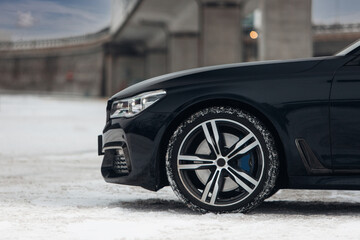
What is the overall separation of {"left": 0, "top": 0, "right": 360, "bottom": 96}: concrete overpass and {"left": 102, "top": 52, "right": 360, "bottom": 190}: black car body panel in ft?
69.1

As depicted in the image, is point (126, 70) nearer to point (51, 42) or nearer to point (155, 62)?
point (155, 62)

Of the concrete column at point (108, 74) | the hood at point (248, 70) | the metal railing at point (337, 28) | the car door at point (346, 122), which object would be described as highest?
the metal railing at point (337, 28)

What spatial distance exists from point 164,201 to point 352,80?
6.10 ft

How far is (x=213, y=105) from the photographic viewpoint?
481cm

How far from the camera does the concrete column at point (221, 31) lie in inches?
1433

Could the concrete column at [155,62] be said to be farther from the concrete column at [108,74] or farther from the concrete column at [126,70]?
the concrete column at [108,74]

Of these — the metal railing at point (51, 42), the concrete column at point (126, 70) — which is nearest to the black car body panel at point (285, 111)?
the concrete column at point (126, 70)

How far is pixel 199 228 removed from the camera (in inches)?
167

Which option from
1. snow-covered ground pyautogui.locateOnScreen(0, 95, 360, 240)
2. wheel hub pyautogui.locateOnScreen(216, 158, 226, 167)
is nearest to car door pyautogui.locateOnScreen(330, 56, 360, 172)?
snow-covered ground pyautogui.locateOnScreen(0, 95, 360, 240)

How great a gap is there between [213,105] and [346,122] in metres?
0.91

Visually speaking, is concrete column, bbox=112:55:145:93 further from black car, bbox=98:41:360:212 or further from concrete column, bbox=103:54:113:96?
black car, bbox=98:41:360:212

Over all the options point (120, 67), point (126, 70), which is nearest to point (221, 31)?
point (120, 67)

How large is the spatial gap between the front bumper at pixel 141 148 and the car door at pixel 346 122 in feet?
3.73

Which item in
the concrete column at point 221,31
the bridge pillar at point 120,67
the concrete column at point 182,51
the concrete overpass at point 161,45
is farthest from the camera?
the bridge pillar at point 120,67
